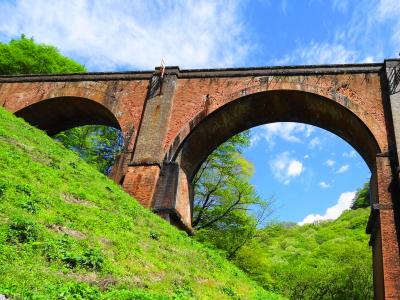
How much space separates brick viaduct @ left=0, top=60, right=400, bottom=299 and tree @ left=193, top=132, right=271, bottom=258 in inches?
142

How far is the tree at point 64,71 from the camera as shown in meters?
20.2

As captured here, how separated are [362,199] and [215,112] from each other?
51.5 meters

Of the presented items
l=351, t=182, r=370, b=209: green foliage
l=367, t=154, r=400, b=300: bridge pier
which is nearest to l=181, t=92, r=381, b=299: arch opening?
l=367, t=154, r=400, b=300: bridge pier

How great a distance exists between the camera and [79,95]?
14172 mm

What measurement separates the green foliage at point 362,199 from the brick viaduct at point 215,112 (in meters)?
49.0

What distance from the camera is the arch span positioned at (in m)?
14.4

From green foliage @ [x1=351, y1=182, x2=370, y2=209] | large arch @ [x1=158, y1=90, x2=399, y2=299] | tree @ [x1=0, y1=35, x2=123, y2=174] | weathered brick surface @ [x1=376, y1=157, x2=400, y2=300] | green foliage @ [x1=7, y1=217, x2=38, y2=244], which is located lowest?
green foliage @ [x1=7, y1=217, x2=38, y2=244]

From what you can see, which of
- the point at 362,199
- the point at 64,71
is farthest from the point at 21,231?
the point at 362,199

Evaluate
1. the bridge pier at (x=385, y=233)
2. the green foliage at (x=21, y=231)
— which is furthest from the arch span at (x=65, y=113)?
the green foliage at (x=21, y=231)

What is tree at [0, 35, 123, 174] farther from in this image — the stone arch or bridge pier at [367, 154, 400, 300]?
bridge pier at [367, 154, 400, 300]

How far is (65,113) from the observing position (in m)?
15.3

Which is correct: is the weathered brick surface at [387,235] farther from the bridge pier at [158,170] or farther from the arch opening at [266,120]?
the bridge pier at [158,170]


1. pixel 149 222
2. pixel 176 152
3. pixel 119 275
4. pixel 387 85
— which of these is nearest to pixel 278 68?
pixel 387 85

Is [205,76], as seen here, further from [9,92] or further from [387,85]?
[9,92]
